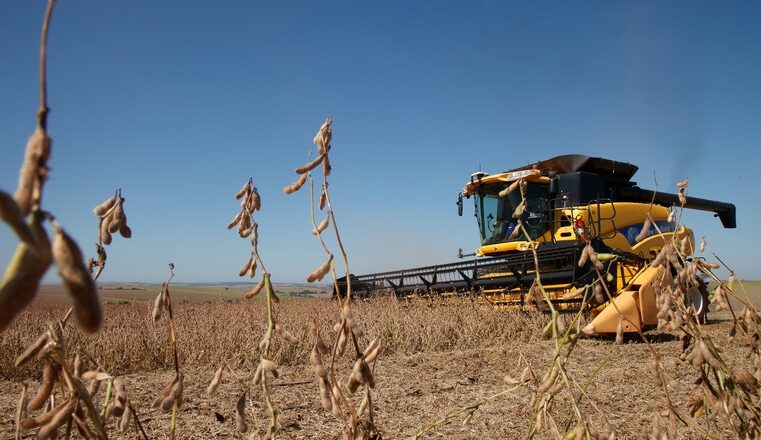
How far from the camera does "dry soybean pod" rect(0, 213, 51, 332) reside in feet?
1.21

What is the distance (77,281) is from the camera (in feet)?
1.28

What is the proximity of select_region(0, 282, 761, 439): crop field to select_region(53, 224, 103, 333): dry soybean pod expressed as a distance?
0.77 metres

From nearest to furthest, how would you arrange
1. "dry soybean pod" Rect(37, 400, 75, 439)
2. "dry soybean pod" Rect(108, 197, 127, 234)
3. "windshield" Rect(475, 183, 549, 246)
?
"dry soybean pod" Rect(37, 400, 75, 439) → "dry soybean pod" Rect(108, 197, 127, 234) → "windshield" Rect(475, 183, 549, 246)

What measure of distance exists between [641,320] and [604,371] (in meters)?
2.01

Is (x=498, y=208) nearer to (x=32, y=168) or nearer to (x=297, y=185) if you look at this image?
(x=297, y=185)

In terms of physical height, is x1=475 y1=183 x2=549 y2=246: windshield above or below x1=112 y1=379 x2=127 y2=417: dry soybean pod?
above

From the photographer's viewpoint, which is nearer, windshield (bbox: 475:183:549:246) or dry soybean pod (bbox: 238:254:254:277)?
dry soybean pod (bbox: 238:254:254:277)

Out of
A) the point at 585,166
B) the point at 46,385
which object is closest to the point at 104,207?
the point at 46,385

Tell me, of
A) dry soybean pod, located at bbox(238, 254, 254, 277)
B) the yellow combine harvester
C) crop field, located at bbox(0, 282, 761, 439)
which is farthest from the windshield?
dry soybean pod, located at bbox(238, 254, 254, 277)

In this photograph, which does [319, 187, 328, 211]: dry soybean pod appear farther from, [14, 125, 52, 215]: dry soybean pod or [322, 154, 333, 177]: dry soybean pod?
[14, 125, 52, 215]: dry soybean pod

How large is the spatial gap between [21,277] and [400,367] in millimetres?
5587

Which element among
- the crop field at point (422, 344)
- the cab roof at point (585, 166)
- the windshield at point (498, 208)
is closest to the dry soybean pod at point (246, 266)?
the crop field at point (422, 344)

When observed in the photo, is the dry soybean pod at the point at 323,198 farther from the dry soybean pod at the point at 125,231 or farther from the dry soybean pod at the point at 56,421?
the dry soybean pod at the point at 56,421

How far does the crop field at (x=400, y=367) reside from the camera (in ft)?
11.5
